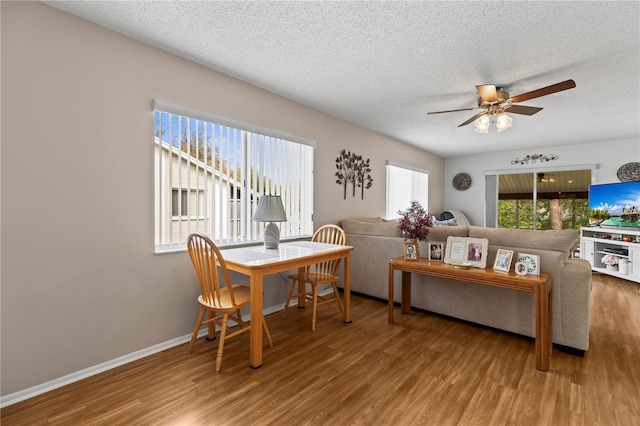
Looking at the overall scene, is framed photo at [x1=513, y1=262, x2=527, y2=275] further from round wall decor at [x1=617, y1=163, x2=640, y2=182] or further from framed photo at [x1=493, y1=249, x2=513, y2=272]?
round wall decor at [x1=617, y1=163, x2=640, y2=182]

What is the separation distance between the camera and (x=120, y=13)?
1.98 m

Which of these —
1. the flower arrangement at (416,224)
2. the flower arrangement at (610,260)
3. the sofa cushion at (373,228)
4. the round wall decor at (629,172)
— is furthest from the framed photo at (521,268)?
the round wall decor at (629,172)

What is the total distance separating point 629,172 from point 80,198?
296 inches

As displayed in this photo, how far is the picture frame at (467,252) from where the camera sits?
262 cm

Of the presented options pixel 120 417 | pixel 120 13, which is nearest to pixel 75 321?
pixel 120 417

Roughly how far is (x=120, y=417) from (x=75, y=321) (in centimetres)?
76

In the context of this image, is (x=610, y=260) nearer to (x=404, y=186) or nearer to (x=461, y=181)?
(x=461, y=181)

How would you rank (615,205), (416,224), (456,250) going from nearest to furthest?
1. (456,250)
2. (416,224)
3. (615,205)

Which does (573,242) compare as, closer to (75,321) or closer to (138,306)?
(138,306)

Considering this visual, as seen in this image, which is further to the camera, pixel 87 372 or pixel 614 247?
pixel 614 247

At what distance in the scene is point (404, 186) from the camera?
5832 mm


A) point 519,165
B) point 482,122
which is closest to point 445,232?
point 482,122

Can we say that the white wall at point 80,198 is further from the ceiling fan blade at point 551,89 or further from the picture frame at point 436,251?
the ceiling fan blade at point 551,89

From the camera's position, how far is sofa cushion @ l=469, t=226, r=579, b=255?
2446 millimetres
